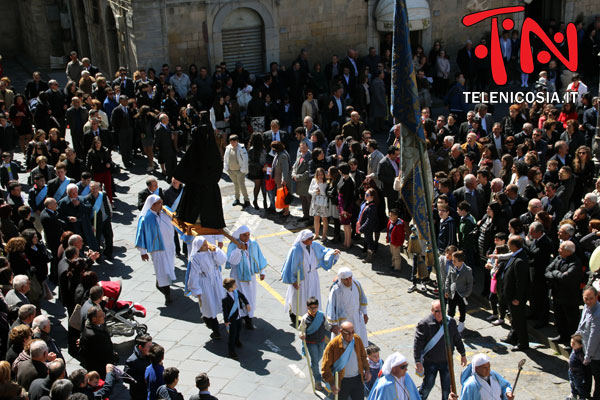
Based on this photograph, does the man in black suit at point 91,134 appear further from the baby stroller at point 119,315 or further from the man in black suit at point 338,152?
the baby stroller at point 119,315

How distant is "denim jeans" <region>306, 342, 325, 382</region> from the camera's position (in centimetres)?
998

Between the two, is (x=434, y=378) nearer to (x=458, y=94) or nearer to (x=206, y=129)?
(x=206, y=129)

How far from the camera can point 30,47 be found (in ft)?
99.3

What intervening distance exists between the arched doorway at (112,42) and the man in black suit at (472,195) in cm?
1481

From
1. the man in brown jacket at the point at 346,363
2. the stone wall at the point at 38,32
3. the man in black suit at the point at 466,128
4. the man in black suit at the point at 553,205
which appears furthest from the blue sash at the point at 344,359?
the stone wall at the point at 38,32

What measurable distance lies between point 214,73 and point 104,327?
13063 mm

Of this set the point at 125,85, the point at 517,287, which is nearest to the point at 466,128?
the point at 517,287

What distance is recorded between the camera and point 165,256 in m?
12.5

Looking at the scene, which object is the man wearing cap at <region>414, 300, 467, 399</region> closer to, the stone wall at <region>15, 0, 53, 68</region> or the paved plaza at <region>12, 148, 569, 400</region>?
the paved plaza at <region>12, 148, 569, 400</region>

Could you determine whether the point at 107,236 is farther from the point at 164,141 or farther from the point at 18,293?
the point at 18,293

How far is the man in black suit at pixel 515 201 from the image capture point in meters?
12.8

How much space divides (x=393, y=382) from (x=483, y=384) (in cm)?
99

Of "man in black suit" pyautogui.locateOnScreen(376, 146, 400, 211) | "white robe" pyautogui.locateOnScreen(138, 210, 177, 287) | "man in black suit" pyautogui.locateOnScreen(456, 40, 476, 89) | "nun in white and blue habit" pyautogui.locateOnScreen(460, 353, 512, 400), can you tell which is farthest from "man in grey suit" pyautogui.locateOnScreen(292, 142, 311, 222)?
"man in black suit" pyautogui.locateOnScreen(456, 40, 476, 89)

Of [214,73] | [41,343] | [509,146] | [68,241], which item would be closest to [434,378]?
[41,343]
